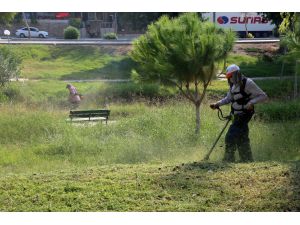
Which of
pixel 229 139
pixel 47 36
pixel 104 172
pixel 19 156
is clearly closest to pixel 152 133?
pixel 19 156

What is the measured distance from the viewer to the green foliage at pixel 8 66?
67.2 ft

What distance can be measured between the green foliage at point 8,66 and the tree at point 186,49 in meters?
9.52

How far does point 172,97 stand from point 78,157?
911 cm

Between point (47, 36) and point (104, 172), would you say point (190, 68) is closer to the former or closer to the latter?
point (104, 172)

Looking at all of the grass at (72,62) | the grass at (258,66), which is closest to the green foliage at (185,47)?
the grass at (72,62)

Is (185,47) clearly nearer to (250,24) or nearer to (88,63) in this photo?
(88,63)

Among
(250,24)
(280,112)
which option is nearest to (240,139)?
(280,112)

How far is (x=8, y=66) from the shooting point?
2077 centimetres

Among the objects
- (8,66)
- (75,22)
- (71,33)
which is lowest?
(8,66)

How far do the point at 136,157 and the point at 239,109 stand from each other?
7.87 ft

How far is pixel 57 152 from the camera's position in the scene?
10.5m

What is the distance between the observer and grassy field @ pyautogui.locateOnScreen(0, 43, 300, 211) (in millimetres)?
5031

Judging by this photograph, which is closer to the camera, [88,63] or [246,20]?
[88,63]

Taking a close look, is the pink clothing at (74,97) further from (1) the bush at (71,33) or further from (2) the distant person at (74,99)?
(1) the bush at (71,33)
